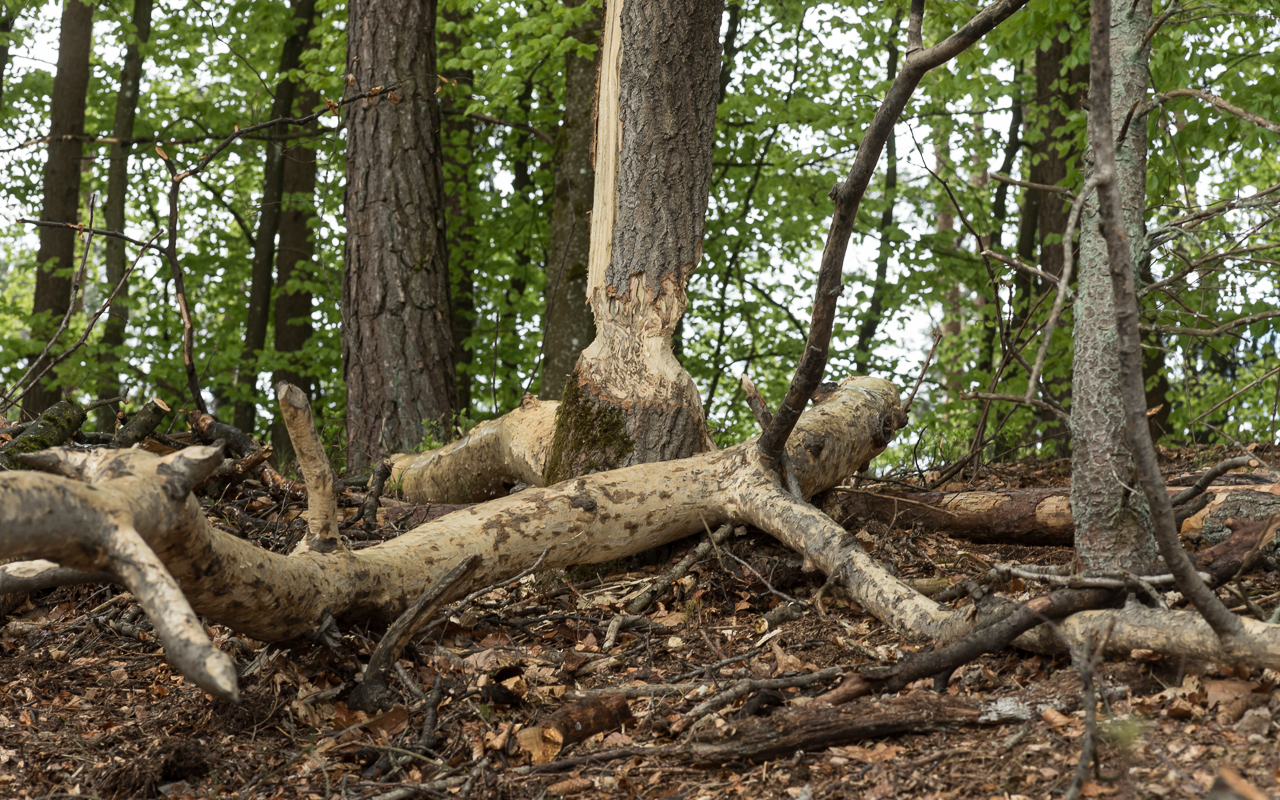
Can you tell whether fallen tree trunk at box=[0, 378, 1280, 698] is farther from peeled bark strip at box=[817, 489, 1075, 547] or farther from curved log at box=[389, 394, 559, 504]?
curved log at box=[389, 394, 559, 504]

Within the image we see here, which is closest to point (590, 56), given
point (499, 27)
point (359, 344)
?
point (499, 27)

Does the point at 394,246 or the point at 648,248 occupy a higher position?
the point at 394,246

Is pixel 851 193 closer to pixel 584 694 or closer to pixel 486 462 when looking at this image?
pixel 584 694

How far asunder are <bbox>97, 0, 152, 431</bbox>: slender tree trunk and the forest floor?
28.5 feet

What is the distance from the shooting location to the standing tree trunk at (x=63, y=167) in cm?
1148

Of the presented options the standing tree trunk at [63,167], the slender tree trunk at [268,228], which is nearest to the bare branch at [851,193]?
the slender tree trunk at [268,228]

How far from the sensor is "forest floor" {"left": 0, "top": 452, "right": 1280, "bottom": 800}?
80.0 inches

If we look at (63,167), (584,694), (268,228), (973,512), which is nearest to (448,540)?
(584,694)

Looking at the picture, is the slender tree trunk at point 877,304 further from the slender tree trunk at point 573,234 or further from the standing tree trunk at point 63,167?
the standing tree trunk at point 63,167

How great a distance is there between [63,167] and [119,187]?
721 mm

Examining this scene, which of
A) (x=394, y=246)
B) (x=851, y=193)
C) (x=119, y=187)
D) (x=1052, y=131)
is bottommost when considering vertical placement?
(x=851, y=193)

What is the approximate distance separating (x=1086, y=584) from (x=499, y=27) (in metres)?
9.91

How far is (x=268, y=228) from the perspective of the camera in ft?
38.5

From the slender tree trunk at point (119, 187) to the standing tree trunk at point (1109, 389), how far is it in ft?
38.3
